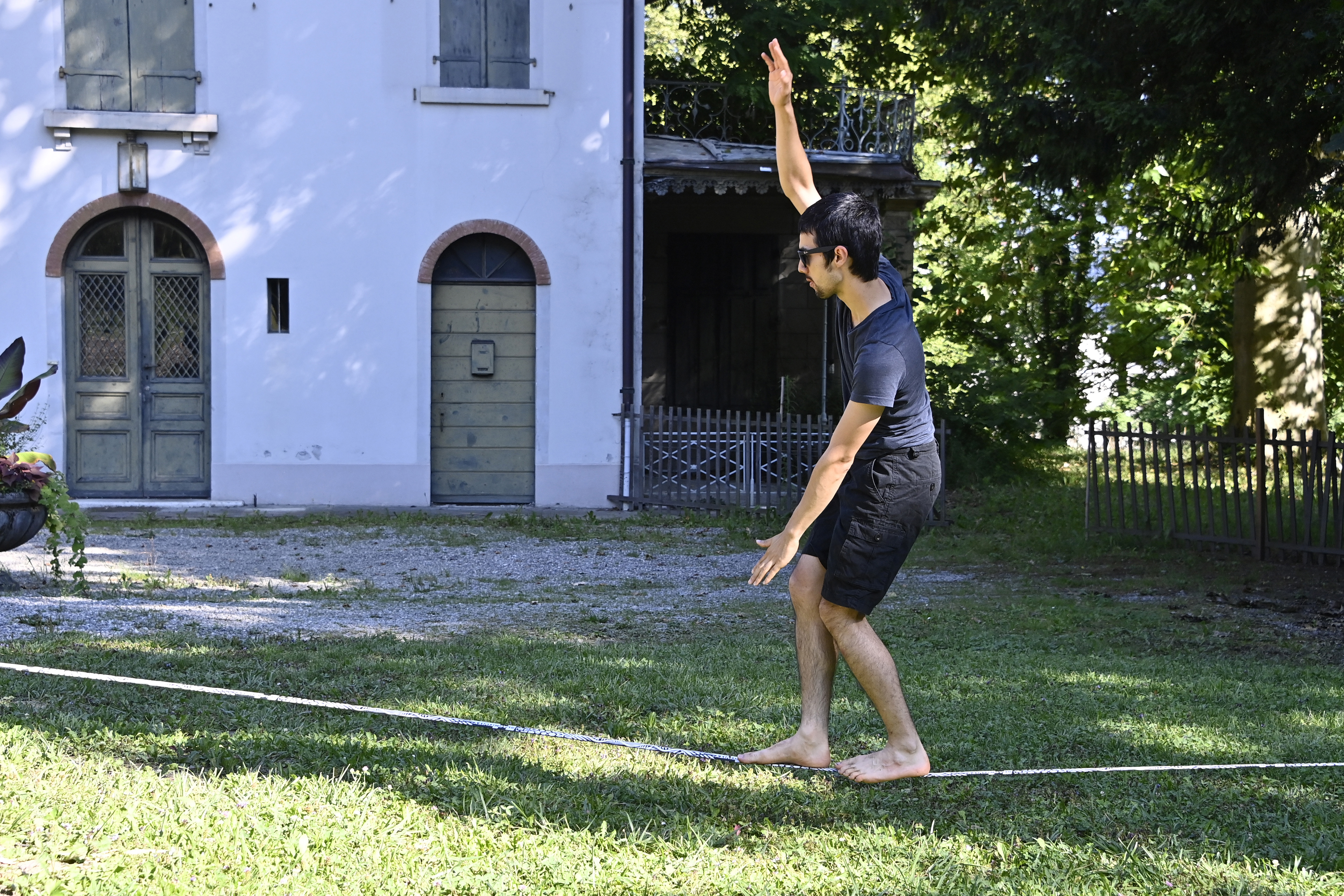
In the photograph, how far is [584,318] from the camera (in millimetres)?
14656

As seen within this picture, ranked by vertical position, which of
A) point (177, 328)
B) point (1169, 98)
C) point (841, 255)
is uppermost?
point (1169, 98)

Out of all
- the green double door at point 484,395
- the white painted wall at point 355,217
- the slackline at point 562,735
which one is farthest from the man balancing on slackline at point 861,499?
the green double door at point 484,395

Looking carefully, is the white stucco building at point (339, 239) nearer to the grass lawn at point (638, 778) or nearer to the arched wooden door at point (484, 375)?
the arched wooden door at point (484, 375)

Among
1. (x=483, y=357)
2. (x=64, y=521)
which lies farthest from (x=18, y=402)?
(x=483, y=357)

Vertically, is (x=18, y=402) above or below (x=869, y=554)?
above

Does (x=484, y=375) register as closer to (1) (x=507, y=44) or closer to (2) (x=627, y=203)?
(2) (x=627, y=203)

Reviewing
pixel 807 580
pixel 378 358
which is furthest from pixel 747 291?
pixel 807 580

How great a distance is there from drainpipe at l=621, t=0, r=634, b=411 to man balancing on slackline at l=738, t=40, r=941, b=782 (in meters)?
10.5

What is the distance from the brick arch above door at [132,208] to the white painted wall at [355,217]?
8 cm

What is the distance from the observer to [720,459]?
13828 mm

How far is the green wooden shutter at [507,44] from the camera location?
1444 cm

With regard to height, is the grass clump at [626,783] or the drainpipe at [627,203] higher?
the drainpipe at [627,203]

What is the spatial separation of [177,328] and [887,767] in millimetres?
12153

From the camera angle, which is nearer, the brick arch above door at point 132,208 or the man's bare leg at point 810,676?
the man's bare leg at point 810,676
